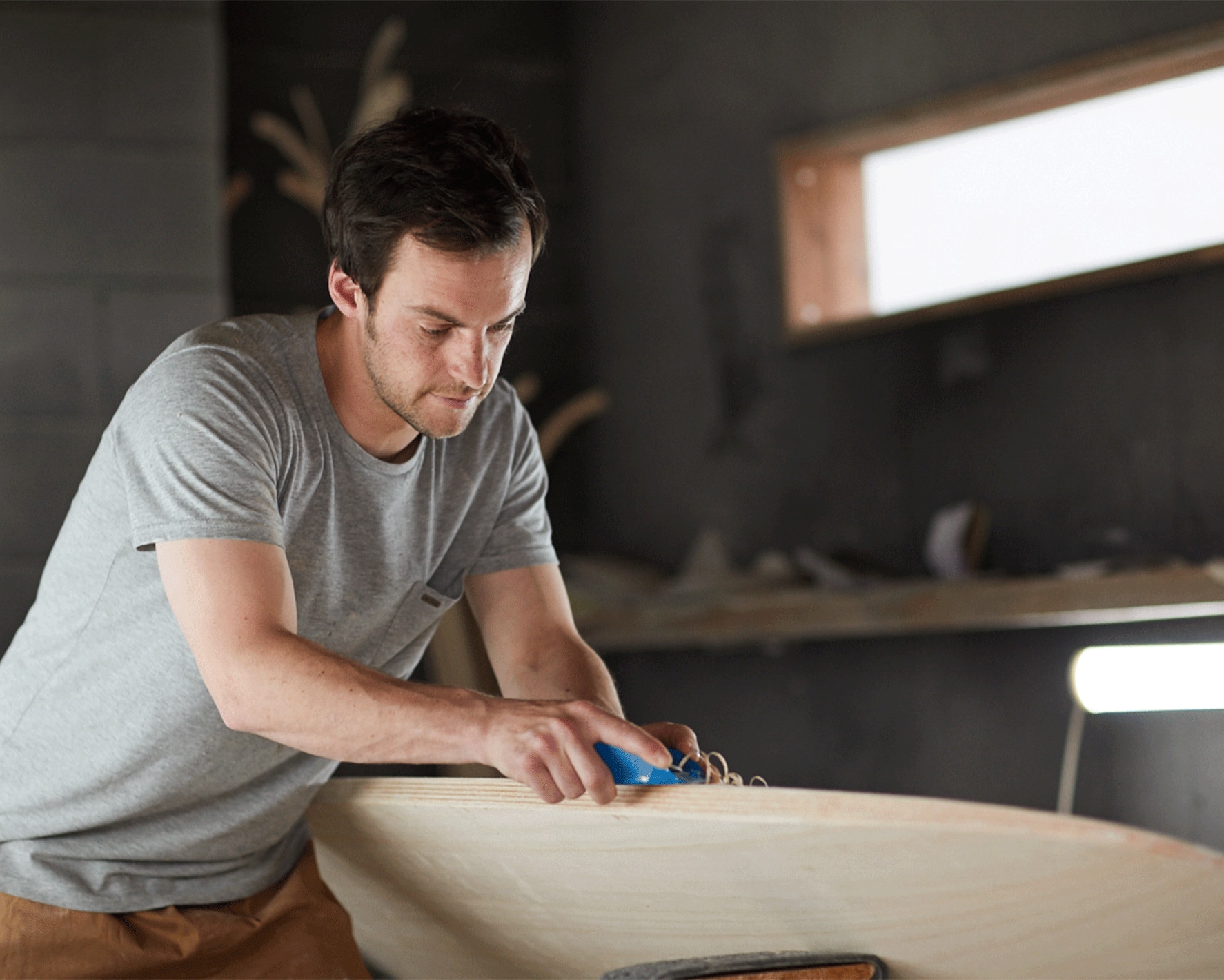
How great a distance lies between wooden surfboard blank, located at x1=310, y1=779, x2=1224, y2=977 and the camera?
753mm

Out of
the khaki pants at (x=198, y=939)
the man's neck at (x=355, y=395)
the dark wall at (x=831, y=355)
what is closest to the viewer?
the khaki pants at (x=198, y=939)

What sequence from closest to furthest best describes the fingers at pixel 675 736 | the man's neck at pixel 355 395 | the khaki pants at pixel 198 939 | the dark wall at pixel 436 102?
the fingers at pixel 675 736 → the khaki pants at pixel 198 939 → the man's neck at pixel 355 395 → the dark wall at pixel 436 102

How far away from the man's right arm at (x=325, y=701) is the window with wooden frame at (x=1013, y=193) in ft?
7.84

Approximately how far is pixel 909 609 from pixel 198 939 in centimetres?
193

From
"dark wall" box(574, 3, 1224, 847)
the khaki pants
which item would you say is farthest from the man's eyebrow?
"dark wall" box(574, 3, 1224, 847)

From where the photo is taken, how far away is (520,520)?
1.41m

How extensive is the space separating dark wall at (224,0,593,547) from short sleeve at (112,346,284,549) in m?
2.79

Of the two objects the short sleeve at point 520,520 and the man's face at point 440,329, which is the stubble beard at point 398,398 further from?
the short sleeve at point 520,520

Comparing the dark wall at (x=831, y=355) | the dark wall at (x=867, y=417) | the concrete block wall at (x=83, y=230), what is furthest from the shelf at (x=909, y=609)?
the concrete block wall at (x=83, y=230)

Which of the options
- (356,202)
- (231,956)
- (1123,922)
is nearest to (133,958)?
(231,956)

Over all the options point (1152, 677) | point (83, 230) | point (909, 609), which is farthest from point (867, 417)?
point (83, 230)

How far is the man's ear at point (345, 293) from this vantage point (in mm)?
1213

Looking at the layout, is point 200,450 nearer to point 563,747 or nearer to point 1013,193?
point 563,747

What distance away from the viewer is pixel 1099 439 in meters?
3.01
